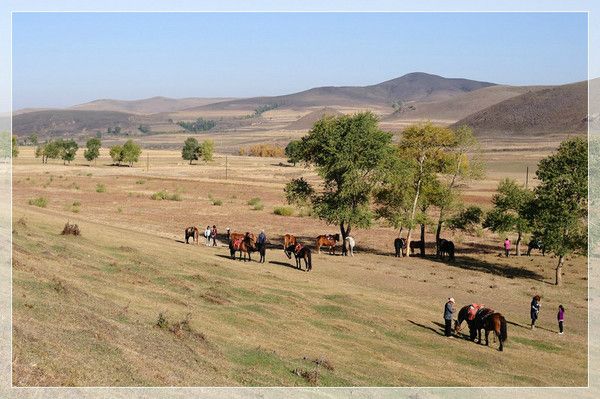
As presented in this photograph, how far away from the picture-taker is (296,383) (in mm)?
15148

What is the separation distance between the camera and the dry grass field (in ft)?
47.5

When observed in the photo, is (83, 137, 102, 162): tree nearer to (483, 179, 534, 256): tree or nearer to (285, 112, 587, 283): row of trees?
(285, 112, 587, 283): row of trees

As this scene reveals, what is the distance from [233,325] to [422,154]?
26.1 meters

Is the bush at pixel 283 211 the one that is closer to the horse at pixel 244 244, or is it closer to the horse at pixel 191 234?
the horse at pixel 191 234

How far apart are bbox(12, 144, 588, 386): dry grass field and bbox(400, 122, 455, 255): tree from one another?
5212mm

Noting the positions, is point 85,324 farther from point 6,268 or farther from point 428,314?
point 428,314

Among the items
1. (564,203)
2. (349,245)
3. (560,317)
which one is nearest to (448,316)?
(560,317)

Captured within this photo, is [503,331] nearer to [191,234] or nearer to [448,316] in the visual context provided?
→ [448,316]

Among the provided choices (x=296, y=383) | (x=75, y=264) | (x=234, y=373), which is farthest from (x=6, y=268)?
(x=296, y=383)

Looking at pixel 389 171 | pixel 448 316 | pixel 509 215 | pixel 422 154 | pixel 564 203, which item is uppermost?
pixel 422 154

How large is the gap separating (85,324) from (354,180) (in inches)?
1065

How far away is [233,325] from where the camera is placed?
1947cm

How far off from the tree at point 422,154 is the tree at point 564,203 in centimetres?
838

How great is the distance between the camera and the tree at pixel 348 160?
40.6 meters
